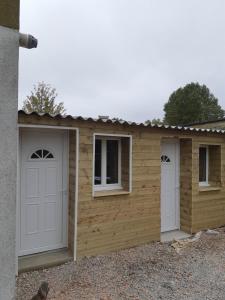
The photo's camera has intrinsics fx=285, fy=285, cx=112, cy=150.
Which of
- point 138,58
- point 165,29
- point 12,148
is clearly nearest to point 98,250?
point 12,148

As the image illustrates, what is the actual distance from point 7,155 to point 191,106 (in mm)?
28967

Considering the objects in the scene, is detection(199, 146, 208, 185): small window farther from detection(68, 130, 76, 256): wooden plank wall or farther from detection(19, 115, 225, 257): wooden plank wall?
detection(68, 130, 76, 256): wooden plank wall

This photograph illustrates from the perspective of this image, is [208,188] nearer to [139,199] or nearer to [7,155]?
[139,199]

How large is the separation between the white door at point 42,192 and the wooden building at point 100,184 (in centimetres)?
2

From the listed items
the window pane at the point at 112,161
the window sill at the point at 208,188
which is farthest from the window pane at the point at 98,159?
the window sill at the point at 208,188

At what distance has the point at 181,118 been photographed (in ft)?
97.6

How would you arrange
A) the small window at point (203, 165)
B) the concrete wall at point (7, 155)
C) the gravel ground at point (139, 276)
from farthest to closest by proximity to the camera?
the small window at point (203, 165) → the gravel ground at point (139, 276) → the concrete wall at point (7, 155)

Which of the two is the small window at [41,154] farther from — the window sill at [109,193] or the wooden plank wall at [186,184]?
the wooden plank wall at [186,184]

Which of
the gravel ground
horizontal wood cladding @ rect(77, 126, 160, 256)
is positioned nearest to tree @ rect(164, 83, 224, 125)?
horizontal wood cladding @ rect(77, 126, 160, 256)

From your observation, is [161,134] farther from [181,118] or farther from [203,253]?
[181,118]

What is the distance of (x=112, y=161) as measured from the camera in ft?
21.6

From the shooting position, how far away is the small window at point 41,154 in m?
5.62

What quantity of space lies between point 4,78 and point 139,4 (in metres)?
7.35

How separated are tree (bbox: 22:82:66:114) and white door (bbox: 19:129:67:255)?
543 inches
